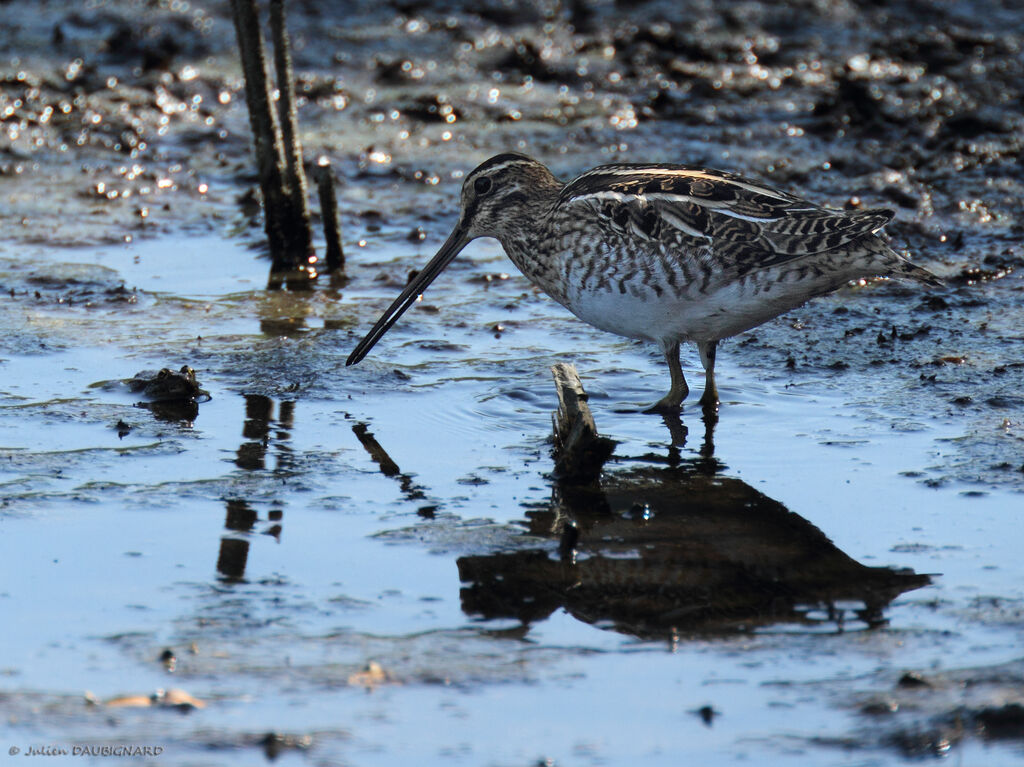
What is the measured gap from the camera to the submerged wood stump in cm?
549

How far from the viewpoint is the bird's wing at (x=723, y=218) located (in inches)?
230

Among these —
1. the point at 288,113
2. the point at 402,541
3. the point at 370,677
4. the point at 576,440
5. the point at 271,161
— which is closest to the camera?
the point at 370,677

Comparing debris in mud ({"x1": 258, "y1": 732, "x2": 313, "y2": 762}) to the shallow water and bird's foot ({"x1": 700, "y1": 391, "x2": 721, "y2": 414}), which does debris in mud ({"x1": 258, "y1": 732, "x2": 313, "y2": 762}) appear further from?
bird's foot ({"x1": 700, "y1": 391, "x2": 721, "y2": 414})

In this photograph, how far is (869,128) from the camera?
1027 cm

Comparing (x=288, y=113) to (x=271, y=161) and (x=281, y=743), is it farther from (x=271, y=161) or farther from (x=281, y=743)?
(x=281, y=743)

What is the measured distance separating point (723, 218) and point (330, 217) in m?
2.86

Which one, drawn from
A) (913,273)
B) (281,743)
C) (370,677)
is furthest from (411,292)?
(281,743)

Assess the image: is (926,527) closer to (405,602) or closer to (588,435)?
(588,435)

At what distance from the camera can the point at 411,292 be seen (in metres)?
6.98

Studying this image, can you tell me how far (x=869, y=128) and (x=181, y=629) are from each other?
Result: 728 centimetres

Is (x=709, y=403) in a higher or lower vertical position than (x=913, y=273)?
lower

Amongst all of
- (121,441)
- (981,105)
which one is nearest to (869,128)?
(981,105)

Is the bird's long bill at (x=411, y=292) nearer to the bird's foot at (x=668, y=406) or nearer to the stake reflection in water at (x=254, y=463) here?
the stake reflection in water at (x=254, y=463)

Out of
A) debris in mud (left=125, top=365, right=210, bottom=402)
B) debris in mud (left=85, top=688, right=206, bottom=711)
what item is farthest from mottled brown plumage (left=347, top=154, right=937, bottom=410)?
debris in mud (left=85, top=688, right=206, bottom=711)
